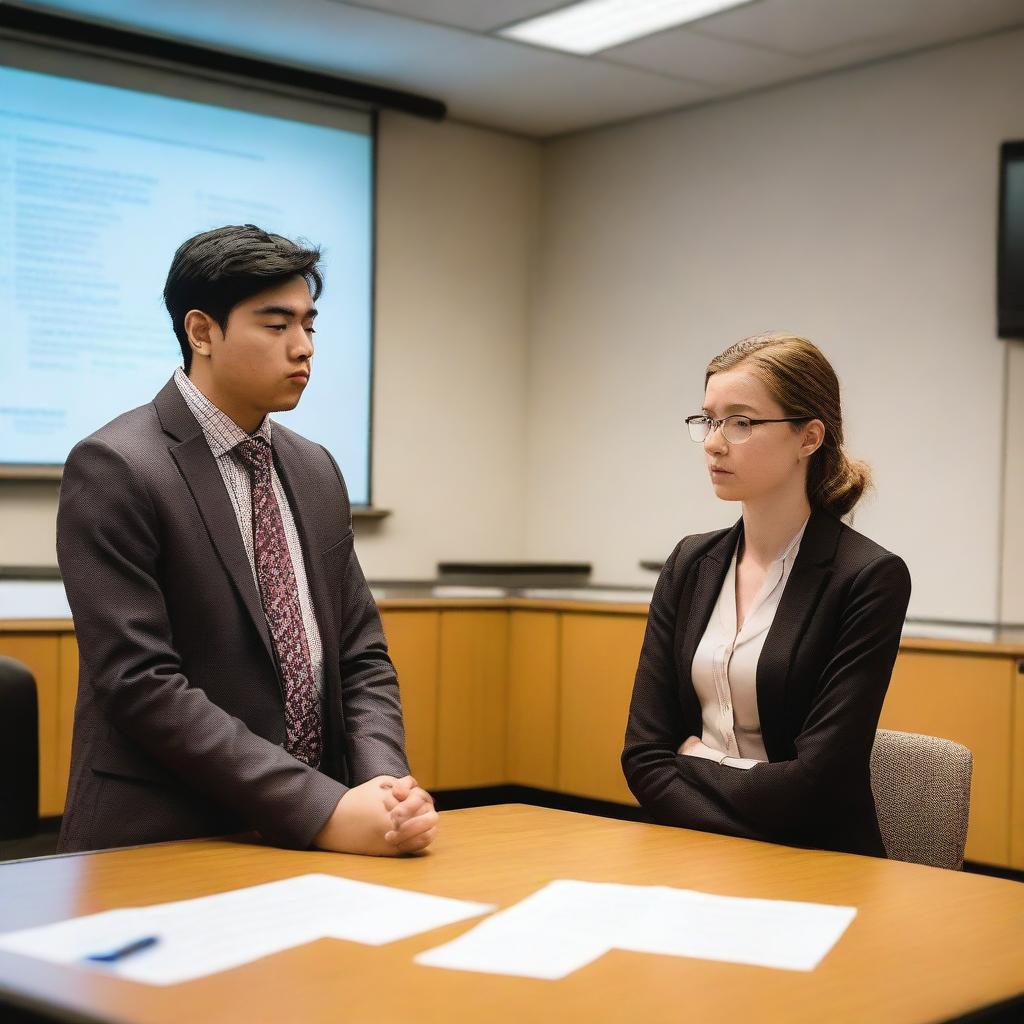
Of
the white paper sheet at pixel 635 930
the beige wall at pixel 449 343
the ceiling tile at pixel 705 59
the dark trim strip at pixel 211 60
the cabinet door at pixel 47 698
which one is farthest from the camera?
the beige wall at pixel 449 343

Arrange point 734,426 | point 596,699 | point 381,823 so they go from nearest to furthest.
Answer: point 381,823 → point 734,426 → point 596,699

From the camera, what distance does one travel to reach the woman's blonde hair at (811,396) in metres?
2.28

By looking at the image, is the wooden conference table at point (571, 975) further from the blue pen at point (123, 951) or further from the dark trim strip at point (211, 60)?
the dark trim strip at point (211, 60)

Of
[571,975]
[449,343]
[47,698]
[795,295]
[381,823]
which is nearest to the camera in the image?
[571,975]

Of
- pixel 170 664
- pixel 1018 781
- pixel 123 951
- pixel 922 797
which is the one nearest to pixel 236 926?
pixel 123 951

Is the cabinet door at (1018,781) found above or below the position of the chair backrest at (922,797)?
below

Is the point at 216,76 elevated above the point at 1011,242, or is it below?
above

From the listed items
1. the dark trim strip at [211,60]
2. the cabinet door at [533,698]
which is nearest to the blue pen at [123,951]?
the cabinet door at [533,698]

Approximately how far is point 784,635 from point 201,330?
1018 millimetres

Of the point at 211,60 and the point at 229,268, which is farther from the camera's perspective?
the point at 211,60

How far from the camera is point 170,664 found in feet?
6.09

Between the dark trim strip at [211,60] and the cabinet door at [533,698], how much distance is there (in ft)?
7.74

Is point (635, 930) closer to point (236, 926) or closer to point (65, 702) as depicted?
point (236, 926)

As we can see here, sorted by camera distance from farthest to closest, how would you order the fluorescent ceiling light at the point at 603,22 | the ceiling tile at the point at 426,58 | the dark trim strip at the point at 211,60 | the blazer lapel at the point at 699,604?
1. the ceiling tile at the point at 426,58
2. the dark trim strip at the point at 211,60
3. the fluorescent ceiling light at the point at 603,22
4. the blazer lapel at the point at 699,604
